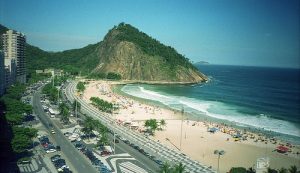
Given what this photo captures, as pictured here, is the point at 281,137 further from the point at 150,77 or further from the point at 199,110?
the point at 150,77

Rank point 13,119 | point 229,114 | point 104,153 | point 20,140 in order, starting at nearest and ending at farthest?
point 20,140, point 104,153, point 13,119, point 229,114

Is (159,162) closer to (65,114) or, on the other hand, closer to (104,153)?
(104,153)

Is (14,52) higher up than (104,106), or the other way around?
(14,52)

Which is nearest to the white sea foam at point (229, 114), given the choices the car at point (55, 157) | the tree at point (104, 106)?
the tree at point (104, 106)

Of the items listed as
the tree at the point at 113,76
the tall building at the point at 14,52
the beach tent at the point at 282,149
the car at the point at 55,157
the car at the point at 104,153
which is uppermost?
the tall building at the point at 14,52

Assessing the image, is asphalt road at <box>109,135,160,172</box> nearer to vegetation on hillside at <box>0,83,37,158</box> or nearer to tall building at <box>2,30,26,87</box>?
vegetation on hillside at <box>0,83,37,158</box>

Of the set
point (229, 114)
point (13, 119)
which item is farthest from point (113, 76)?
point (13, 119)

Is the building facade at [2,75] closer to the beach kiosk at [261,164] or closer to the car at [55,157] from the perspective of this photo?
the car at [55,157]
